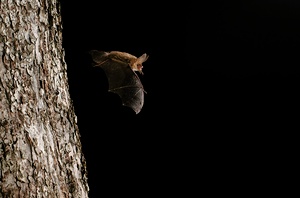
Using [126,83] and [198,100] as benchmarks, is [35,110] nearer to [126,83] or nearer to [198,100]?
[126,83]

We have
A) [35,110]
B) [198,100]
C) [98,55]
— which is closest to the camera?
[35,110]


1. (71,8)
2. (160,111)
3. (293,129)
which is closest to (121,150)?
(160,111)

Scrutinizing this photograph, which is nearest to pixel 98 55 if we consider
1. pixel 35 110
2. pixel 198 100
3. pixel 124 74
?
pixel 124 74

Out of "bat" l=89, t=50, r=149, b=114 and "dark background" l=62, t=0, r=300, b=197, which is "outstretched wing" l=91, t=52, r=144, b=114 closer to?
"bat" l=89, t=50, r=149, b=114

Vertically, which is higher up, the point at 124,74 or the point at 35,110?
the point at 124,74

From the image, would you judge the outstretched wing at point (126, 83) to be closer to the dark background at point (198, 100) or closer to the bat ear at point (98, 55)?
the bat ear at point (98, 55)

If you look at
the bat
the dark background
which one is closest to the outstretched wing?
the bat

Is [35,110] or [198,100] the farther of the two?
[198,100]

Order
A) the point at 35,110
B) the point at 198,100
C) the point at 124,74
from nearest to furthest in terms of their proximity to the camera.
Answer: the point at 35,110 < the point at 124,74 < the point at 198,100
